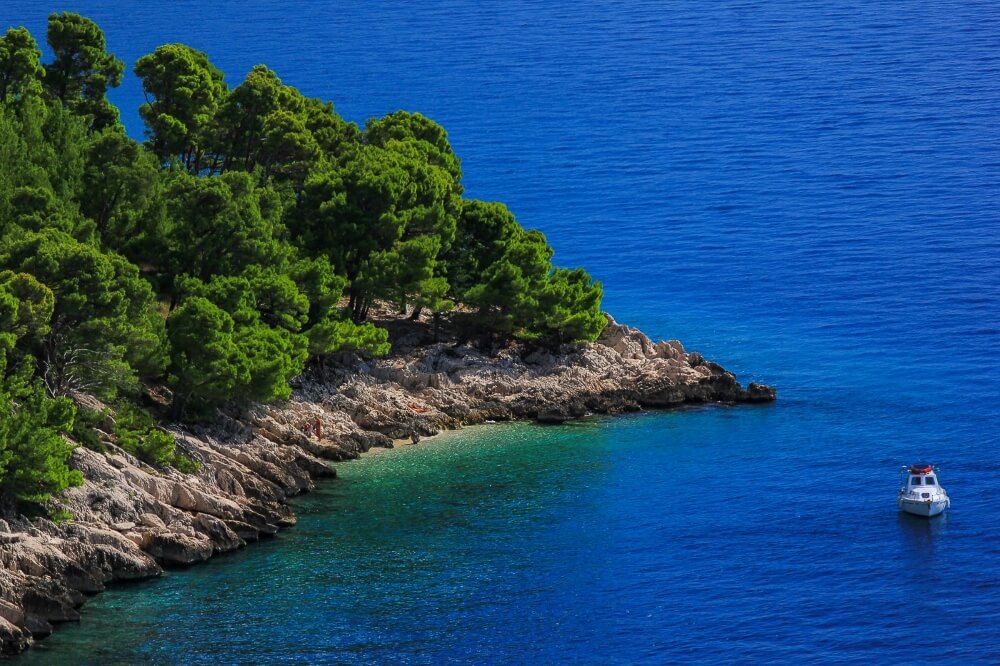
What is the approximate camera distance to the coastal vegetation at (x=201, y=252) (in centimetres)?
8531

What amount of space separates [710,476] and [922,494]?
1122 centimetres

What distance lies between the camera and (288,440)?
94688 mm

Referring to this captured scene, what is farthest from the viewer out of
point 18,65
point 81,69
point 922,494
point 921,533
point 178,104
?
point 178,104

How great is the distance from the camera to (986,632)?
249 ft

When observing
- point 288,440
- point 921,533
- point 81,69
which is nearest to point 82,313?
point 288,440

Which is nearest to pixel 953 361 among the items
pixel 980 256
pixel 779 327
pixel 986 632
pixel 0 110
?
pixel 779 327

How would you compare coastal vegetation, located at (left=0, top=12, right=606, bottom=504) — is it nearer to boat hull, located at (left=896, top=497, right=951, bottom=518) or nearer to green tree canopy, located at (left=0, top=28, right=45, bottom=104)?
green tree canopy, located at (left=0, top=28, right=45, bottom=104)

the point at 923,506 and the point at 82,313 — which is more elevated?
the point at 82,313

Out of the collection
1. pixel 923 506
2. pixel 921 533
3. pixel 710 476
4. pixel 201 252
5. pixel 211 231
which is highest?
pixel 211 231

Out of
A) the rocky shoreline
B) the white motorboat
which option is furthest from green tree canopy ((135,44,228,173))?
the white motorboat

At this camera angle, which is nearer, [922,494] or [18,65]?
[922,494]

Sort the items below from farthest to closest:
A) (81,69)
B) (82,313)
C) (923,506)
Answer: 1. (81,69)
2. (923,506)
3. (82,313)

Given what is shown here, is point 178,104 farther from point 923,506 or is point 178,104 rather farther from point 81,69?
point 923,506

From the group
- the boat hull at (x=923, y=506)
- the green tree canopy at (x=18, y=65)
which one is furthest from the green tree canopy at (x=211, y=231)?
the boat hull at (x=923, y=506)
